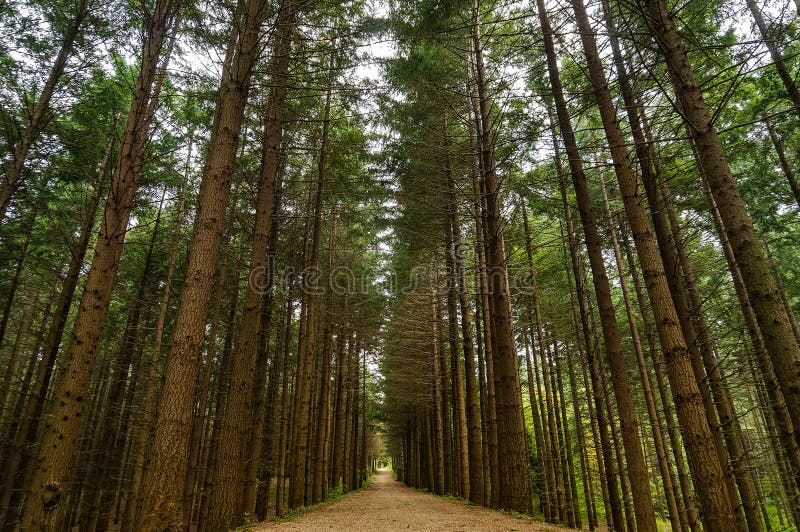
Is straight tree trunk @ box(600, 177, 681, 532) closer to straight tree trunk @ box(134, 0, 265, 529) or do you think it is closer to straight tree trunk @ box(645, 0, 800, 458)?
straight tree trunk @ box(645, 0, 800, 458)

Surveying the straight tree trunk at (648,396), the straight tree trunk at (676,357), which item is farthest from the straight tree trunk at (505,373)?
the straight tree trunk at (648,396)

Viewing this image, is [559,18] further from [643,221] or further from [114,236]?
[114,236]

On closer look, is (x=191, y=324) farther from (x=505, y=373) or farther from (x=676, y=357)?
(x=505, y=373)

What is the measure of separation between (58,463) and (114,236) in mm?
3541

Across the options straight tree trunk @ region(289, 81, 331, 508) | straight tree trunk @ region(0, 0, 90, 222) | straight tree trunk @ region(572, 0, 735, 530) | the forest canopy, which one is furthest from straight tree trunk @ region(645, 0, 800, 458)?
straight tree trunk @ region(0, 0, 90, 222)

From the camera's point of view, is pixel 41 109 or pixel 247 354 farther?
pixel 41 109

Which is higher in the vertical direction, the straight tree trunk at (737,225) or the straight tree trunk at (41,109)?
the straight tree trunk at (41,109)

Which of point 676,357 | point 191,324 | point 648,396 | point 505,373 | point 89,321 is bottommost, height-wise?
point 648,396

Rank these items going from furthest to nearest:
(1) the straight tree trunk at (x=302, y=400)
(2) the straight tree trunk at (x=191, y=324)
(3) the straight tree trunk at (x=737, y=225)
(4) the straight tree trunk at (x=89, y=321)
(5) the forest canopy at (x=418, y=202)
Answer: (1) the straight tree trunk at (x=302, y=400) < (4) the straight tree trunk at (x=89, y=321) < (5) the forest canopy at (x=418, y=202) < (2) the straight tree trunk at (x=191, y=324) < (3) the straight tree trunk at (x=737, y=225)

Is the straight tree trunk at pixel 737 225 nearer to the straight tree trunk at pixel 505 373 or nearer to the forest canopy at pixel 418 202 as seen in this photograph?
the forest canopy at pixel 418 202

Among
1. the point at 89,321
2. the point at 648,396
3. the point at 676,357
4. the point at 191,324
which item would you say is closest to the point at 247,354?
the point at 89,321

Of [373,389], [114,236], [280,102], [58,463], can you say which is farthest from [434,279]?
[373,389]

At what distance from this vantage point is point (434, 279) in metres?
14.5

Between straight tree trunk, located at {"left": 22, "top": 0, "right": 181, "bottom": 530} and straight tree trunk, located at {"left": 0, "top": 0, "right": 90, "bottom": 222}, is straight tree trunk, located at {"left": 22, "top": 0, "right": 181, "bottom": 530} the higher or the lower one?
the lower one
